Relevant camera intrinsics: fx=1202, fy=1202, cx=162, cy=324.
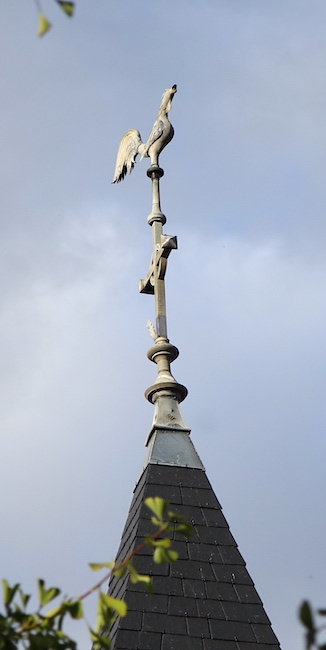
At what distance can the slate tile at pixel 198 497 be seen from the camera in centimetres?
1088

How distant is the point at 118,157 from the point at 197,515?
5729 millimetres

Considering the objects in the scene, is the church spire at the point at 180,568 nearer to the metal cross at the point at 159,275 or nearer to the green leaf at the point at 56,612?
the metal cross at the point at 159,275

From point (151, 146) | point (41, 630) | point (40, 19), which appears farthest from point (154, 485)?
point (40, 19)

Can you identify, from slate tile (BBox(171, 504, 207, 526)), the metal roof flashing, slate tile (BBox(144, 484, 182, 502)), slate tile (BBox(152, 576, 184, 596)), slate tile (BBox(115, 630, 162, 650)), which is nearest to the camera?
slate tile (BBox(115, 630, 162, 650))

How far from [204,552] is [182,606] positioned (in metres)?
0.83

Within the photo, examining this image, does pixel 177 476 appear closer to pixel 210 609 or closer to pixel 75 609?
pixel 210 609

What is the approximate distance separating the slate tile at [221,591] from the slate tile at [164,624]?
493 mm

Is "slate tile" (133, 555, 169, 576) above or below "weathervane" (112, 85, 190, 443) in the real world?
below

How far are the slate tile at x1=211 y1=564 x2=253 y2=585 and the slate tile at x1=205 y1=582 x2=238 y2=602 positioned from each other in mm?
73

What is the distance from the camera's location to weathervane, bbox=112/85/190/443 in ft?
39.5

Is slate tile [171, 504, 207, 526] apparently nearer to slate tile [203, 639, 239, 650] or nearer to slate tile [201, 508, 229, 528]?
slate tile [201, 508, 229, 528]

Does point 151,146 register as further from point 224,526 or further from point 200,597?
point 200,597

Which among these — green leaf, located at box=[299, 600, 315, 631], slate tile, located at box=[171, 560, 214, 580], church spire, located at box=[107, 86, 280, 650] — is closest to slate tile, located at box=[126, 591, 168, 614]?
church spire, located at box=[107, 86, 280, 650]

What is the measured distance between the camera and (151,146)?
14281 mm
